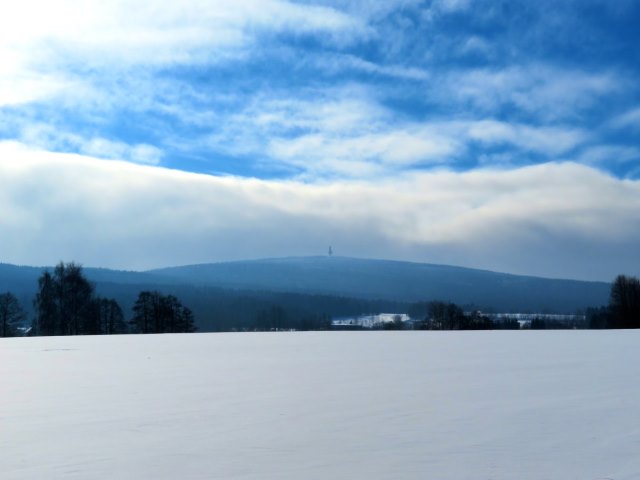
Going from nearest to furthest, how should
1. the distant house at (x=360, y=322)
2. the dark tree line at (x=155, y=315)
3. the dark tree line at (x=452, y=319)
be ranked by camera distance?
the dark tree line at (x=155, y=315), the dark tree line at (x=452, y=319), the distant house at (x=360, y=322)

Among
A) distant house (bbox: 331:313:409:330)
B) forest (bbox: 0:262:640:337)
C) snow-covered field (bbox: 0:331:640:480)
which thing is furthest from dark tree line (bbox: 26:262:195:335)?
distant house (bbox: 331:313:409:330)

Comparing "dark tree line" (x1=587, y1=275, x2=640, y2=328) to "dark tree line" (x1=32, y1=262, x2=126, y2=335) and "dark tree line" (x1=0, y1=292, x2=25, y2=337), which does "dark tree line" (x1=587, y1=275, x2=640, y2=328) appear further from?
"dark tree line" (x1=0, y1=292, x2=25, y2=337)

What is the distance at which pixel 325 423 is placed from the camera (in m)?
10.2

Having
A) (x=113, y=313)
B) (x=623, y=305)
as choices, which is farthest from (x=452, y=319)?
(x=113, y=313)

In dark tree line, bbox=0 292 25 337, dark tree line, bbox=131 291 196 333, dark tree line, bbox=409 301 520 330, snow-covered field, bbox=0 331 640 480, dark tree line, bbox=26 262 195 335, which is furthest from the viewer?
dark tree line, bbox=409 301 520 330

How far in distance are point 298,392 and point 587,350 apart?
16.4 m

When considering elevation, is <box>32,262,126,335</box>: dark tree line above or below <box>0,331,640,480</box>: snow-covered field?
above

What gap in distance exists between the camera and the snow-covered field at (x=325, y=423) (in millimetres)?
7523

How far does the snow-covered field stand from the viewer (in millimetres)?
7523

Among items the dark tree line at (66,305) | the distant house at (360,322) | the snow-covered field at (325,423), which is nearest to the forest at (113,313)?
the dark tree line at (66,305)

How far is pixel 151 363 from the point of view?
21938 mm

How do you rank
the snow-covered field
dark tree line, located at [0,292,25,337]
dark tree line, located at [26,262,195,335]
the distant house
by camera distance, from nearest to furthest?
the snow-covered field < dark tree line, located at [0,292,25,337] < dark tree line, located at [26,262,195,335] < the distant house

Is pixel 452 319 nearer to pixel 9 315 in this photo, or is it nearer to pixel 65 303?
pixel 65 303

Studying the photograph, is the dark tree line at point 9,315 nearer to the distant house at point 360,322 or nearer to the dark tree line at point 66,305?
the dark tree line at point 66,305
